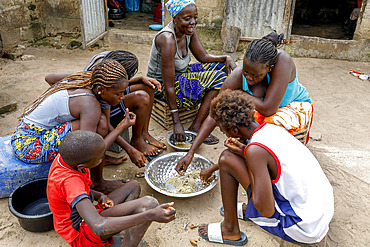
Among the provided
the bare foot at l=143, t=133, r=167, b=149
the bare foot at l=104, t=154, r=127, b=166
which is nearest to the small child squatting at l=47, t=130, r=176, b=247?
the bare foot at l=104, t=154, r=127, b=166

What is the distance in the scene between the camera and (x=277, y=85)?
252cm

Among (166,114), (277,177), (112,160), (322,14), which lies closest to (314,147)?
(166,114)

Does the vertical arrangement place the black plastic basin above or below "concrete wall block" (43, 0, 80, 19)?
below

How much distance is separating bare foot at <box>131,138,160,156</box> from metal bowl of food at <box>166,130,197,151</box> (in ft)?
0.54

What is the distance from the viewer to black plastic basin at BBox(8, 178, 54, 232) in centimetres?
215

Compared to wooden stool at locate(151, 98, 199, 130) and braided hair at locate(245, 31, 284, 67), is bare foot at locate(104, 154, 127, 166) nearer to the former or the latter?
wooden stool at locate(151, 98, 199, 130)

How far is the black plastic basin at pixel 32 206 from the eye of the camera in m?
2.15

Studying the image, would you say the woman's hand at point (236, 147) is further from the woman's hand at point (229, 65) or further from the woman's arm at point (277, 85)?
the woman's hand at point (229, 65)

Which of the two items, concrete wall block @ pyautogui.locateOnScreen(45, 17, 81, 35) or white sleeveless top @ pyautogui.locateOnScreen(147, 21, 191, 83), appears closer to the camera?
white sleeveless top @ pyautogui.locateOnScreen(147, 21, 191, 83)

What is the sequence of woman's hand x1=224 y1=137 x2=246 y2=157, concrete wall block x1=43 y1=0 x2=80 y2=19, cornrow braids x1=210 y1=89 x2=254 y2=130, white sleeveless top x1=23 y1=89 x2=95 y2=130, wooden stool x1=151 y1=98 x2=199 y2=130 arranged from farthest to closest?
concrete wall block x1=43 y1=0 x2=80 y2=19 < wooden stool x1=151 y1=98 x2=199 y2=130 < white sleeveless top x1=23 y1=89 x2=95 y2=130 < woman's hand x1=224 y1=137 x2=246 y2=157 < cornrow braids x1=210 y1=89 x2=254 y2=130

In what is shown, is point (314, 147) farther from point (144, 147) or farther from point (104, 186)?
point (104, 186)

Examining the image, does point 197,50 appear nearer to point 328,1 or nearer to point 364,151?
point 364,151

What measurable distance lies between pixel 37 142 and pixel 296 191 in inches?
69.7

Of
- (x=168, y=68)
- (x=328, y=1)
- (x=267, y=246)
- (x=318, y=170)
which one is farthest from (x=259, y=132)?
(x=328, y=1)
